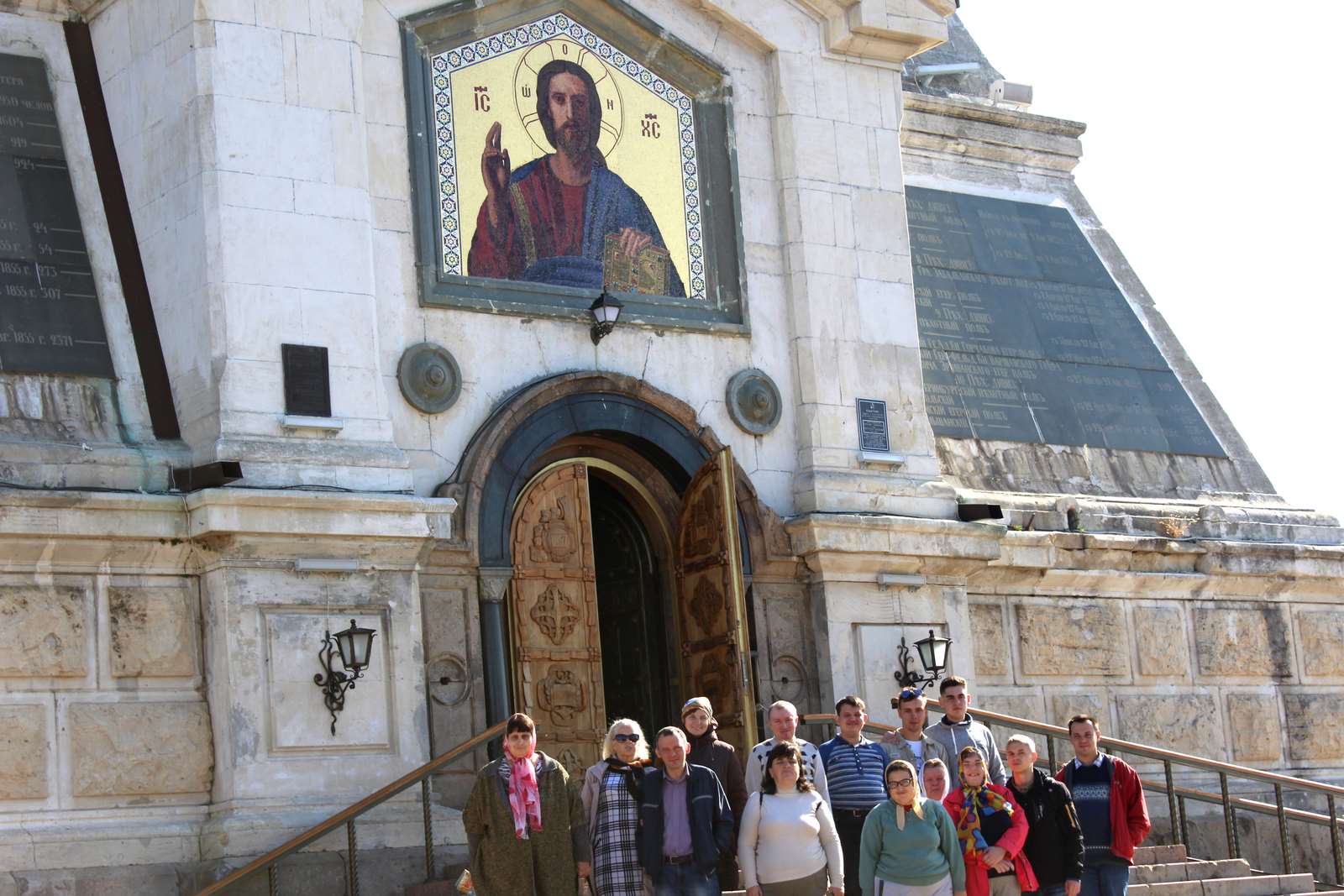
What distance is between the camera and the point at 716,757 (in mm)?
11547

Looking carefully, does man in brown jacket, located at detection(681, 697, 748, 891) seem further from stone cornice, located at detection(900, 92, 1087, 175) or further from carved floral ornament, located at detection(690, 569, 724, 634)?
stone cornice, located at detection(900, 92, 1087, 175)

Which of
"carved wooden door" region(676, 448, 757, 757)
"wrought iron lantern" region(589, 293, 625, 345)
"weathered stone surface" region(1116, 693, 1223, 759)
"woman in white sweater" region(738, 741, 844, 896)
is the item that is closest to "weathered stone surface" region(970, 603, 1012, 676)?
"weathered stone surface" region(1116, 693, 1223, 759)

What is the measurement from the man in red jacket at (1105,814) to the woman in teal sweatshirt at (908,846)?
1.23 m

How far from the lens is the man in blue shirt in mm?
12125

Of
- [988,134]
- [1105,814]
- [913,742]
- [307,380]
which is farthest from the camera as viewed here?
[988,134]

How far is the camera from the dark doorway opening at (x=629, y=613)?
53.8 ft

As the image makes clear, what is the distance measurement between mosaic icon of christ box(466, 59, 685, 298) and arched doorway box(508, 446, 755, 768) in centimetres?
132

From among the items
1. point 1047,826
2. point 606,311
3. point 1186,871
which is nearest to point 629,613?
point 606,311

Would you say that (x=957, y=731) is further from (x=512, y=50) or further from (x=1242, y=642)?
(x=1242, y=642)

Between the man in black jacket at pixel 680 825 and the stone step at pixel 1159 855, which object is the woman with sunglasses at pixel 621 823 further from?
the stone step at pixel 1159 855

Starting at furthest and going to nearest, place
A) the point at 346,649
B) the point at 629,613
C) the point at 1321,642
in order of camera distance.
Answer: the point at 1321,642
the point at 629,613
the point at 346,649

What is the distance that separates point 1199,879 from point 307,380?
22.2 ft

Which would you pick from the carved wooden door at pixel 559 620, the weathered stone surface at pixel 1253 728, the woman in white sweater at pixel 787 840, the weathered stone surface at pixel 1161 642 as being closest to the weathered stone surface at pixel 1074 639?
the weathered stone surface at pixel 1161 642

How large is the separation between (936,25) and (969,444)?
3523 millimetres
